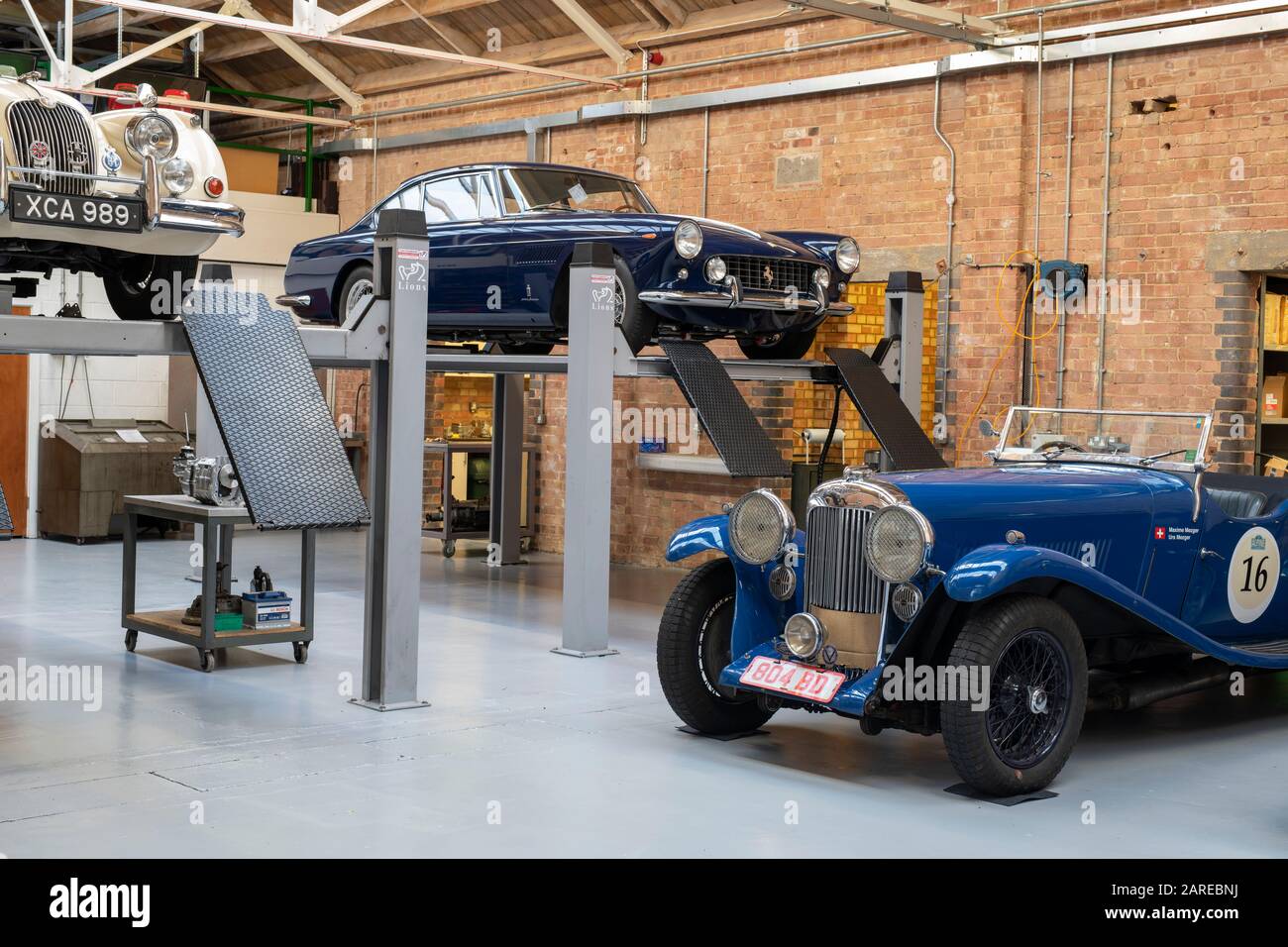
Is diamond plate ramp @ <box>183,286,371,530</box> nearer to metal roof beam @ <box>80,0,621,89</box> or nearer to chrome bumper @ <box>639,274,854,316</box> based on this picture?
chrome bumper @ <box>639,274,854,316</box>

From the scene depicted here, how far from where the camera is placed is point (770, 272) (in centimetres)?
838

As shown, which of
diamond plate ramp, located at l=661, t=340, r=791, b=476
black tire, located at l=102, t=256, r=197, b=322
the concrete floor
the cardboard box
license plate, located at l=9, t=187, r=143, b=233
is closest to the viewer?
the concrete floor

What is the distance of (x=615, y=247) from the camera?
8.34 metres

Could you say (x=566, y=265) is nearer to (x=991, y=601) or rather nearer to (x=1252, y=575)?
(x=1252, y=575)

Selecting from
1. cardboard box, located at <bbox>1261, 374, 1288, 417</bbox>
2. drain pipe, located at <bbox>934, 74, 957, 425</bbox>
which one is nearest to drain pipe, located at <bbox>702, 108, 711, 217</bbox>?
drain pipe, located at <bbox>934, 74, 957, 425</bbox>

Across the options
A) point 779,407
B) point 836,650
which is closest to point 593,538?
point 836,650

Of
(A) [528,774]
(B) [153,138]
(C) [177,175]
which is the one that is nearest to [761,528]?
(A) [528,774]

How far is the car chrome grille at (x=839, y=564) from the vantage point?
5.17 metres

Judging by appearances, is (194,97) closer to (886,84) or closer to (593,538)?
(886,84)

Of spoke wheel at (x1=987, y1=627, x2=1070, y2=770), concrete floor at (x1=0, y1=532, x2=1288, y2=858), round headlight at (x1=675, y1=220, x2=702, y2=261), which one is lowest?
concrete floor at (x1=0, y1=532, x2=1288, y2=858)

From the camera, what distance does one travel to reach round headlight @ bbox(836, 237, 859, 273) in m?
8.74

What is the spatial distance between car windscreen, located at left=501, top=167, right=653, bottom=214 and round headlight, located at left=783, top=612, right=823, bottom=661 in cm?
460

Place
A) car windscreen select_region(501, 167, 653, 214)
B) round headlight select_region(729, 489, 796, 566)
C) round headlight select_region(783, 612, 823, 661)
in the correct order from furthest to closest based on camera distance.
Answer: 1. car windscreen select_region(501, 167, 653, 214)
2. round headlight select_region(729, 489, 796, 566)
3. round headlight select_region(783, 612, 823, 661)

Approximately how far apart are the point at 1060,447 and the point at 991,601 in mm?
1721
